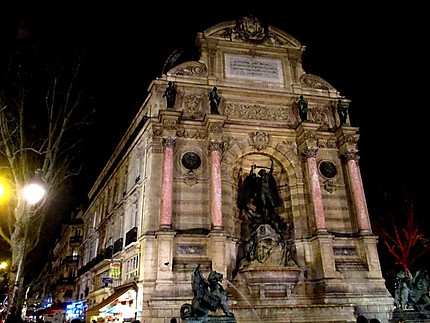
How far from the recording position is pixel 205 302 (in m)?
13.1

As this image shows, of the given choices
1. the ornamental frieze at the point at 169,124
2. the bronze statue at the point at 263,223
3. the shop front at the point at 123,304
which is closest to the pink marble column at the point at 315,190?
the bronze statue at the point at 263,223

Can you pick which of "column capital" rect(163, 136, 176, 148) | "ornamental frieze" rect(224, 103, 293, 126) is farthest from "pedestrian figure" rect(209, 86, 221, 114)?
"column capital" rect(163, 136, 176, 148)

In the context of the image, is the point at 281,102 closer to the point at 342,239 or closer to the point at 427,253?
the point at 342,239

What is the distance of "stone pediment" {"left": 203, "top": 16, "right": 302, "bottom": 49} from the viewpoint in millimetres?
24531

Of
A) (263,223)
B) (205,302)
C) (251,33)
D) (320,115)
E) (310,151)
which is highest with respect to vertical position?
(251,33)

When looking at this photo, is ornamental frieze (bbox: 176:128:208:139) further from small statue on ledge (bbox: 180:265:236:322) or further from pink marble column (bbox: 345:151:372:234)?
small statue on ledge (bbox: 180:265:236:322)

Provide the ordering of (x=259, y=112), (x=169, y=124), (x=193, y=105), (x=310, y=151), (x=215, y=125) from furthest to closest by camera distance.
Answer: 1. (x=259, y=112)
2. (x=193, y=105)
3. (x=310, y=151)
4. (x=215, y=125)
5. (x=169, y=124)

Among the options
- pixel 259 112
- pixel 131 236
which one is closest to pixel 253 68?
pixel 259 112

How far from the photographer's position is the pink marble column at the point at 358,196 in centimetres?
2059

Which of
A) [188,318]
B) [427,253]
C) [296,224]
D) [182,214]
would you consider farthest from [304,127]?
[427,253]

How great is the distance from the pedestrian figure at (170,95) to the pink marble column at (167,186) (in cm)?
211

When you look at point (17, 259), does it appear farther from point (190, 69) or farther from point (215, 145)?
point (190, 69)

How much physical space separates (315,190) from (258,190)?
322cm

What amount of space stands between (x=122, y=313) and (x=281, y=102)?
15.7 m
